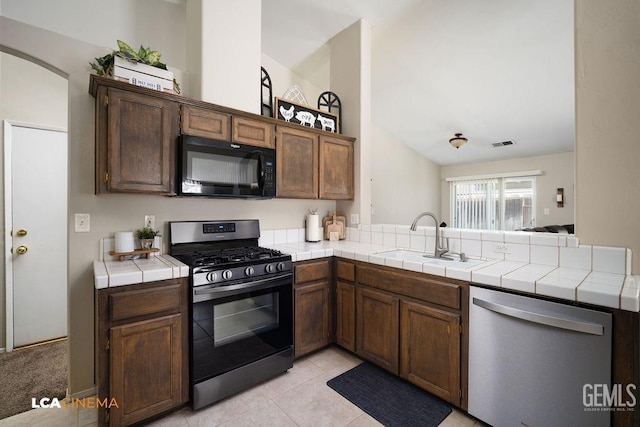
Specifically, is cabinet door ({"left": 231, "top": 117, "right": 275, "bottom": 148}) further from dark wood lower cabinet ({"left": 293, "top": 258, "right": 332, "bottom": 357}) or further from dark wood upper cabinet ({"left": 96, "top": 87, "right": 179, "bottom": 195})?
dark wood lower cabinet ({"left": 293, "top": 258, "right": 332, "bottom": 357})

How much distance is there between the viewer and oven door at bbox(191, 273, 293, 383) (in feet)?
5.62

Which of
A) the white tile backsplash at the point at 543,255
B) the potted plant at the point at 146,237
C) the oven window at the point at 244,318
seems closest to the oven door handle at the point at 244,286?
the oven window at the point at 244,318

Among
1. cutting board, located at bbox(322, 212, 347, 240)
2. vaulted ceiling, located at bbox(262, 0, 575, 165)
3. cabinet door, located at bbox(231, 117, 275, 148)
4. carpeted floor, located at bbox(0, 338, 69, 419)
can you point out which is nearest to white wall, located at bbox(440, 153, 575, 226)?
vaulted ceiling, located at bbox(262, 0, 575, 165)

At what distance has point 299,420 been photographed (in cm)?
168

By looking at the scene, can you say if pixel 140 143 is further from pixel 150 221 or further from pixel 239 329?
pixel 239 329

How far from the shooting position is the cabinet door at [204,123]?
1976mm

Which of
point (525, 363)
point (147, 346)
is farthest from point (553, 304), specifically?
point (147, 346)

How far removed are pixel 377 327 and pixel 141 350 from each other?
1.54 meters

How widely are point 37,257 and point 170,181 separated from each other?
1.87 meters

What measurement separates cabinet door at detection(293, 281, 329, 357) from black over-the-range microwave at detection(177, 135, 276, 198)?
2.84 ft

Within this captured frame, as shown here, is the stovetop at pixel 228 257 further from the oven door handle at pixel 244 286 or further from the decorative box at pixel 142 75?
the decorative box at pixel 142 75

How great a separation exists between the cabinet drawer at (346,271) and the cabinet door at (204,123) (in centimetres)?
138

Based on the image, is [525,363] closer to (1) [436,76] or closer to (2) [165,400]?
(2) [165,400]

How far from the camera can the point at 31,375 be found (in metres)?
2.17
